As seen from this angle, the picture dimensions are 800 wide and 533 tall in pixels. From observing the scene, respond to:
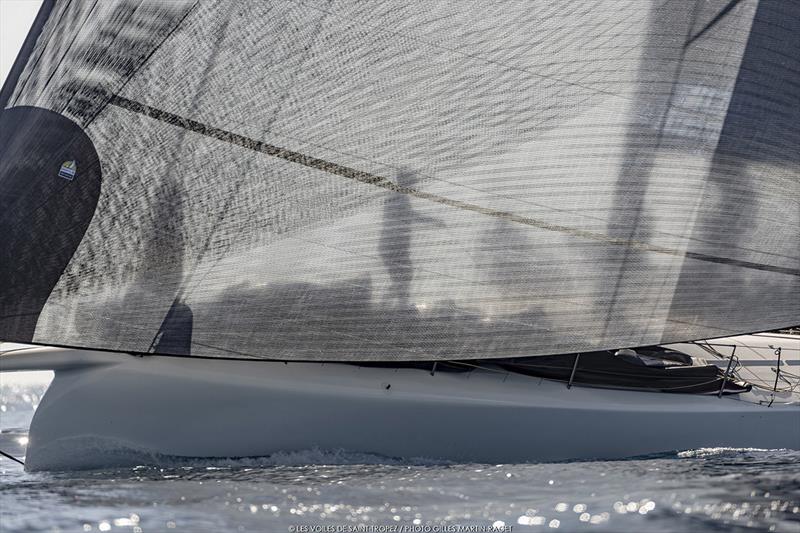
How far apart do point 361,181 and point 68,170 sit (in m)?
1.62

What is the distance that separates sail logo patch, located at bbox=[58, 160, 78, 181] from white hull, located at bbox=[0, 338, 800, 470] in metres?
1.03

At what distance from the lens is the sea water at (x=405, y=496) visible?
3664 millimetres

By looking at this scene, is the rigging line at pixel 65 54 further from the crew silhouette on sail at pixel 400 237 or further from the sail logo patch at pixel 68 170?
the crew silhouette on sail at pixel 400 237

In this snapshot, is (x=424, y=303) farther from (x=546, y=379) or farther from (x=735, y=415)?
(x=735, y=415)

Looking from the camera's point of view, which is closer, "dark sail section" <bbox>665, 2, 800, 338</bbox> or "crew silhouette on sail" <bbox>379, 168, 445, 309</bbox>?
"crew silhouette on sail" <bbox>379, 168, 445, 309</bbox>

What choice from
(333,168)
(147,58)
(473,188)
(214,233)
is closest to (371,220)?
(333,168)

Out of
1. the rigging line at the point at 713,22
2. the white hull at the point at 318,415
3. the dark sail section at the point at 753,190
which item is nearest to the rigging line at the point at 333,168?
the dark sail section at the point at 753,190

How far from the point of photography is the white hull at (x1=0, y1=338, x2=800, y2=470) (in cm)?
536

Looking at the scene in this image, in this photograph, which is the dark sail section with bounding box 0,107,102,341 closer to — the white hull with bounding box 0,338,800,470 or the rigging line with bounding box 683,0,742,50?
the white hull with bounding box 0,338,800,470

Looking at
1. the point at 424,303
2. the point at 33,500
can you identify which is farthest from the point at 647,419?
the point at 33,500

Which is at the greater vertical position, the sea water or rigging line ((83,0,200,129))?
rigging line ((83,0,200,129))

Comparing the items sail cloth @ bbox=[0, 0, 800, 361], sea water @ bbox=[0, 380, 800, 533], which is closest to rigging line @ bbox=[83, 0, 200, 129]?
sail cloth @ bbox=[0, 0, 800, 361]

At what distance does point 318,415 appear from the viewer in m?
5.48

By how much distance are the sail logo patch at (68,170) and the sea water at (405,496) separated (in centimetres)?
161
